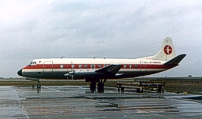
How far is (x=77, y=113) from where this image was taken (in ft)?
41.6

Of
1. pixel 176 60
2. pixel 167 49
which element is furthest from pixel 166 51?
pixel 176 60

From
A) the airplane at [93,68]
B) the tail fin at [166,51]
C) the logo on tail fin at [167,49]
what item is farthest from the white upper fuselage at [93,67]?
the logo on tail fin at [167,49]

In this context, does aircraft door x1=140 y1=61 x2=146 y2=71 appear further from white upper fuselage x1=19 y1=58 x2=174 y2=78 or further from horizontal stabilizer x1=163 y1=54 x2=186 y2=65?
horizontal stabilizer x1=163 y1=54 x2=186 y2=65

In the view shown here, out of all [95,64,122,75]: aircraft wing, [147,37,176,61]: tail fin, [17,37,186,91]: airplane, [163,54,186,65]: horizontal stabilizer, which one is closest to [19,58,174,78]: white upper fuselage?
[17,37,186,91]: airplane

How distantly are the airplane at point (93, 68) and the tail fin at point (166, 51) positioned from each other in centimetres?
73

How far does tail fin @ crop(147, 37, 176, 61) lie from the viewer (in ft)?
126

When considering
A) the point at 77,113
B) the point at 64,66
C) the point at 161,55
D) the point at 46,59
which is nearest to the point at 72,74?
the point at 64,66

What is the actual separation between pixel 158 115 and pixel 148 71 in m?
24.5

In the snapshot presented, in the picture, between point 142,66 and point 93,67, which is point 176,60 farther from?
point 93,67

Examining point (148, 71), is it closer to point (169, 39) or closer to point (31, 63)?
point (169, 39)

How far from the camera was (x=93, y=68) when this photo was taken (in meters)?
34.3

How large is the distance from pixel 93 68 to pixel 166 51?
35.2 ft

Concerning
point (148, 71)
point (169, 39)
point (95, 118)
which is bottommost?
point (95, 118)

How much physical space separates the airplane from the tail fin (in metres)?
0.73
